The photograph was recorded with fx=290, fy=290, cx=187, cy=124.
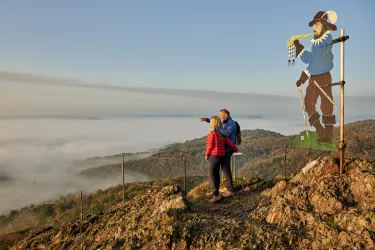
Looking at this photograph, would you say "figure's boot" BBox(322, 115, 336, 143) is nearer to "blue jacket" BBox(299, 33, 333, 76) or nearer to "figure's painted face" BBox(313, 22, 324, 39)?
"blue jacket" BBox(299, 33, 333, 76)

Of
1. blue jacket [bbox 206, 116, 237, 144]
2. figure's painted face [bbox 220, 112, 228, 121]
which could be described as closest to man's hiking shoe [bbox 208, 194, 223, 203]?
blue jacket [bbox 206, 116, 237, 144]

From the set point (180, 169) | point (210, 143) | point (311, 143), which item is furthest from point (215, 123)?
point (180, 169)

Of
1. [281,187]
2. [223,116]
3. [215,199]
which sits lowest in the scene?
[215,199]

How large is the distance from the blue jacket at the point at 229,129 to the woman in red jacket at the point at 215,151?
0.46ft

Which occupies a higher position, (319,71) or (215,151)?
(319,71)

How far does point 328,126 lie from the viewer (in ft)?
29.9

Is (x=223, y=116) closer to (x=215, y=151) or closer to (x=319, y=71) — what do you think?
(x=215, y=151)

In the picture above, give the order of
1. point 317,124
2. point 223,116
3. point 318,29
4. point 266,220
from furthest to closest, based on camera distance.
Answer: point 223,116 → point 317,124 → point 318,29 → point 266,220

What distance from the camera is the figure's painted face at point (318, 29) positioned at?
863cm

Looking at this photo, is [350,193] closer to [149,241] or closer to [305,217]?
[305,217]

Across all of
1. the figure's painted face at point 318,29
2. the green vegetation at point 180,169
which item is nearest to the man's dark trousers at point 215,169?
the green vegetation at point 180,169

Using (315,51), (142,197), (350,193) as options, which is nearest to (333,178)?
(350,193)

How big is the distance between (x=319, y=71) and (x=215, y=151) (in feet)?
13.3

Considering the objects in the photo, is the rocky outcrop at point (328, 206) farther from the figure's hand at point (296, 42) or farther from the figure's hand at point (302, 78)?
the figure's hand at point (296, 42)
